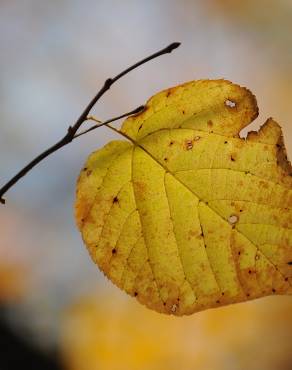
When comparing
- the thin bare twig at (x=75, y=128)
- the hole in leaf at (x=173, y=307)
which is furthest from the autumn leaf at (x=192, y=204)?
the thin bare twig at (x=75, y=128)

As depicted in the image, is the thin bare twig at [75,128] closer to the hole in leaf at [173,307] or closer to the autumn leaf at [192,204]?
the autumn leaf at [192,204]

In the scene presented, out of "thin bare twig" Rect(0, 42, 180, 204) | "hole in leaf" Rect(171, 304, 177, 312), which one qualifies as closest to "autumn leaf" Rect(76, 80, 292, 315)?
"hole in leaf" Rect(171, 304, 177, 312)

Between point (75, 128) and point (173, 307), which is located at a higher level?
point (75, 128)

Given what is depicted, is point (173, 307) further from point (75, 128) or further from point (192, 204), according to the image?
point (75, 128)

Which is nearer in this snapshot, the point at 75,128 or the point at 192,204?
the point at 75,128

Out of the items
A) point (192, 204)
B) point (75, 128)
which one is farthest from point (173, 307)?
point (75, 128)

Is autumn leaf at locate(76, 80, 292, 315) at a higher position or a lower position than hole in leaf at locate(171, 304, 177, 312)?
higher

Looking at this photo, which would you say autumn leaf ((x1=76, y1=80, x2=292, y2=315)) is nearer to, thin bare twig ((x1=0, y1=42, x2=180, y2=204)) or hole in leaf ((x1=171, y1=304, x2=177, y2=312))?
hole in leaf ((x1=171, y1=304, x2=177, y2=312))

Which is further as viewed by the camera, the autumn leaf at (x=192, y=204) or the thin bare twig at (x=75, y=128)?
the autumn leaf at (x=192, y=204)
